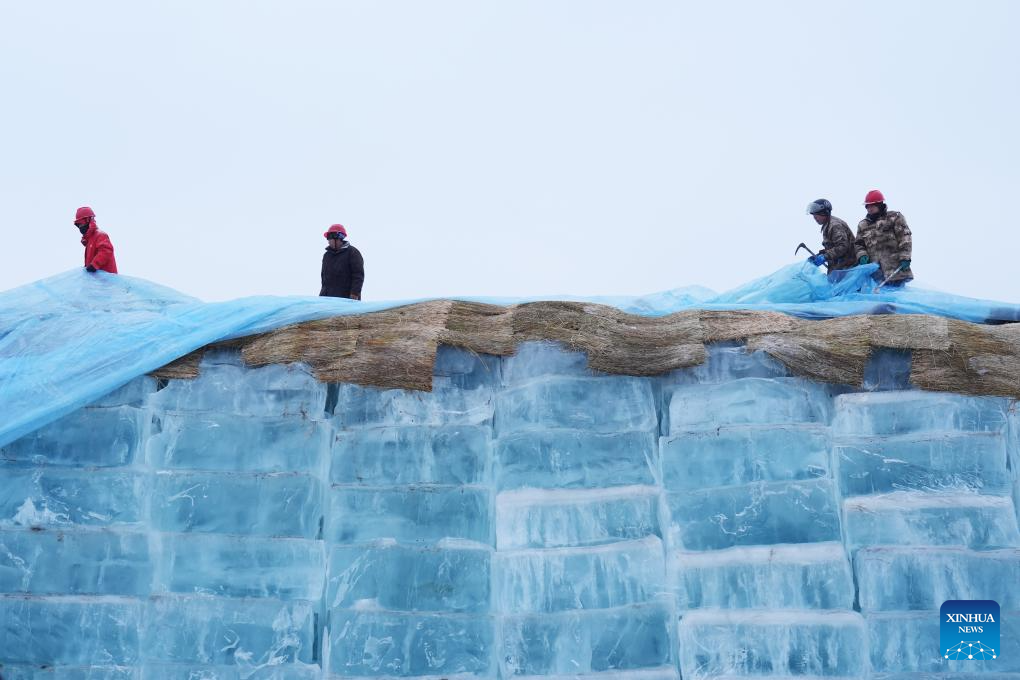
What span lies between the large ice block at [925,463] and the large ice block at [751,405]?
0.96ft

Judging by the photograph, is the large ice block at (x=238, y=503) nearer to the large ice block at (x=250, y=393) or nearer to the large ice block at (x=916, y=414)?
the large ice block at (x=250, y=393)

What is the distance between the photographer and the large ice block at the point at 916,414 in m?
6.20

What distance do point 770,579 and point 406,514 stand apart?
2084mm

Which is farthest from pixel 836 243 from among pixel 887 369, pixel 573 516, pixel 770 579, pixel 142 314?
pixel 142 314

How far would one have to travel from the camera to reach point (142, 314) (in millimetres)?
6500

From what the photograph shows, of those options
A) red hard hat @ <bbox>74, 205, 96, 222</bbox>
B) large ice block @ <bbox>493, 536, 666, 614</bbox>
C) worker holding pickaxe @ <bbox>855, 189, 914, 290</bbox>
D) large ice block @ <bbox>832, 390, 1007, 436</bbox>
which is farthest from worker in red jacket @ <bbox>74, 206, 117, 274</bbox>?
worker holding pickaxe @ <bbox>855, 189, 914, 290</bbox>

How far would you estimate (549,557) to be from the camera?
6.04m

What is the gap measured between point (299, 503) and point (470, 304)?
1.59 metres

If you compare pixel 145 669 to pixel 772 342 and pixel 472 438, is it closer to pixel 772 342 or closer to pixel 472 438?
pixel 472 438

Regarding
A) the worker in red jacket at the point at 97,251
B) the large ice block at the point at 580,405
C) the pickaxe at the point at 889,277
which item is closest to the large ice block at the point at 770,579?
the large ice block at the point at 580,405

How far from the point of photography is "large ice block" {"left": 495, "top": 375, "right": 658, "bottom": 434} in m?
6.26

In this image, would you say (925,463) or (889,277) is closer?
(925,463)

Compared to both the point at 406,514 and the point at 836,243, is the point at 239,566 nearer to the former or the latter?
the point at 406,514

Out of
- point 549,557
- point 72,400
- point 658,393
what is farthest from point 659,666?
point 72,400
